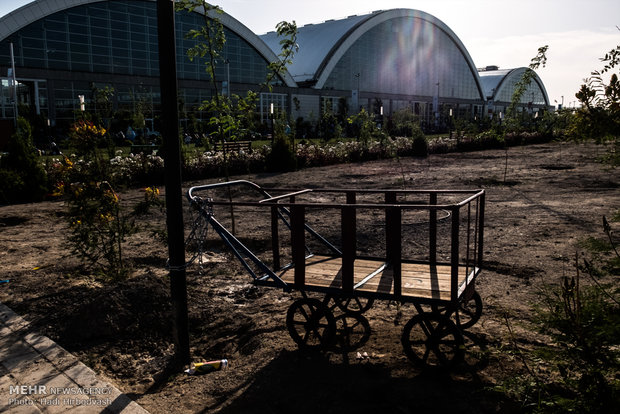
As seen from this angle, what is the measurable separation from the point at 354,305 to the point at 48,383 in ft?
8.83

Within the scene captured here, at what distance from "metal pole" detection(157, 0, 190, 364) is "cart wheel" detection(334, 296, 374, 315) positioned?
1.32 m

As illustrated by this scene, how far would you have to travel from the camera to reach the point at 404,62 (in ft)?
233

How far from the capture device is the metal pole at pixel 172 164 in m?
3.53

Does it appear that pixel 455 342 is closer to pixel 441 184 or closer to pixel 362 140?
pixel 441 184

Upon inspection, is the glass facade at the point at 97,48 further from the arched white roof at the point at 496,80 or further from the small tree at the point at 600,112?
the arched white roof at the point at 496,80

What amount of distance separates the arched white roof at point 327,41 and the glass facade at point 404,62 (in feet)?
3.37

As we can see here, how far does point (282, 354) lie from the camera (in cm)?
385

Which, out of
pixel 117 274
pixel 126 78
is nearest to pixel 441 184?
pixel 117 274

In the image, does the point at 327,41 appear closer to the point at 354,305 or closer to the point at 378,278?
the point at 354,305

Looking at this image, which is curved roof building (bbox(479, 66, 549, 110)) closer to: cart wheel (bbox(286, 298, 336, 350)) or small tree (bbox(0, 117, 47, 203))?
small tree (bbox(0, 117, 47, 203))

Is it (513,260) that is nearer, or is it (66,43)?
(513,260)

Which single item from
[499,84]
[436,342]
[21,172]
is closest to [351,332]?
[436,342]

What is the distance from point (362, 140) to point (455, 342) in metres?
20.6

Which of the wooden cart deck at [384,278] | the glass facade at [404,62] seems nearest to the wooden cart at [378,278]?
the wooden cart deck at [384,278]
